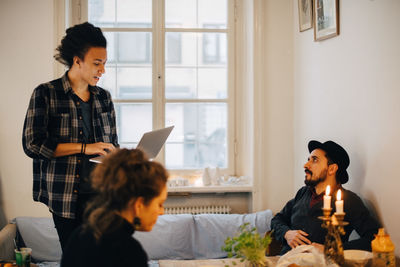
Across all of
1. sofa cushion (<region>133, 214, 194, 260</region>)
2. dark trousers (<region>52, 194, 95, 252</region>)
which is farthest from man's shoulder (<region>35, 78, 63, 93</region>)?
sofa cushion (<region>133, 214, 194, 260</region>)

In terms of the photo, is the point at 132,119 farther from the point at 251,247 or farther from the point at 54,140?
the point at 251,247

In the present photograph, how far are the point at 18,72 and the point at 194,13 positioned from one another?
142 cm

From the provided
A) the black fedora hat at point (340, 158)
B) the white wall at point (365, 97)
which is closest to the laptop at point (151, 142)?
the black fedora hat at point (340, 158)

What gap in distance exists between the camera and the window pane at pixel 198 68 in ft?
12.8

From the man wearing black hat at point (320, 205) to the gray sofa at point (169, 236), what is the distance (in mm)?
683

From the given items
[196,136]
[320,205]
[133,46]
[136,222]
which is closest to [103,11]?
[133,46]

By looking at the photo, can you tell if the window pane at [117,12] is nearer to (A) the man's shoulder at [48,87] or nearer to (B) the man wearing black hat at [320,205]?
(A) the man's shoulder at [48,87]

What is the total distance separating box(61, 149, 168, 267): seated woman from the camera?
1246 millimetres

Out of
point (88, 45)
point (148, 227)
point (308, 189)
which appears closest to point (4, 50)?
point (88, 45)

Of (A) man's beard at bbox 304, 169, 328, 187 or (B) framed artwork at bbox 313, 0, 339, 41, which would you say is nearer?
(A) man's beard at bbox 304, 169, 328, 187

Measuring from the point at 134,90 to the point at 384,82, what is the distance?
2.04 m

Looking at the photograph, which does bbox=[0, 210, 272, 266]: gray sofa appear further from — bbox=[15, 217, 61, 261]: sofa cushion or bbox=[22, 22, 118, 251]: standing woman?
bbox=[22, 22, 118, 251]: standing woman

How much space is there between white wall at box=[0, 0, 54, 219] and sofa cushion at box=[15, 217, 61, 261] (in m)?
0.23

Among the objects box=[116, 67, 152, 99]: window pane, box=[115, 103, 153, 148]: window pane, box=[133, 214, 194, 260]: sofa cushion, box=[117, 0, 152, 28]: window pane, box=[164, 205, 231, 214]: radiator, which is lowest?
box=[133, 214, 194, 260]: sofa cushion
